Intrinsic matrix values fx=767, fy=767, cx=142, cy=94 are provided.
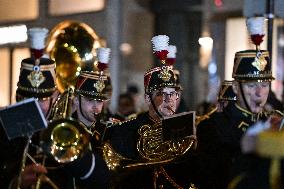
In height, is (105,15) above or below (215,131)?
above

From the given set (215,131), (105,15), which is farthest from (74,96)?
(105,15)

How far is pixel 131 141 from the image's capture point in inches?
290

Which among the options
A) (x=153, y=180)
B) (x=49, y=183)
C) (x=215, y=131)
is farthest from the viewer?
(x=153, y=180)

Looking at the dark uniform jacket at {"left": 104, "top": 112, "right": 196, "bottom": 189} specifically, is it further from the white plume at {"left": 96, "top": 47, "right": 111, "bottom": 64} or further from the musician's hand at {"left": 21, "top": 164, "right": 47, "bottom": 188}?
the musician's hand at {"left": 21, "top": 164, "right": 47, "bottom": 188}

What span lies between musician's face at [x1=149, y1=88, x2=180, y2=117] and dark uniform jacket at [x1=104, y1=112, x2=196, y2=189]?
6.9 inches

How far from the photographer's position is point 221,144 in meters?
6.44

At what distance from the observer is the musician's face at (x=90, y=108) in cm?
738

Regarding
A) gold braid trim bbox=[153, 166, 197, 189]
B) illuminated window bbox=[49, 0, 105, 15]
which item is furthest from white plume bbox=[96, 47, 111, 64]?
illuminated window bbox=[49, 0, 105, 15]

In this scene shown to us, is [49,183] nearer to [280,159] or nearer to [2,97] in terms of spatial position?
[280,159]

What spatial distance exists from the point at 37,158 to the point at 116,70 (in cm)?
1184

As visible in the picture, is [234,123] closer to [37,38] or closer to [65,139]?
[65,139]

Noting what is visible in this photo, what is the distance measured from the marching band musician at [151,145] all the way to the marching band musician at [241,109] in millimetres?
520

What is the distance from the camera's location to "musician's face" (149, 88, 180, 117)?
7344 mm

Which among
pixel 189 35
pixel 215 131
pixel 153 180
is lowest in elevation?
pixel 153 180
